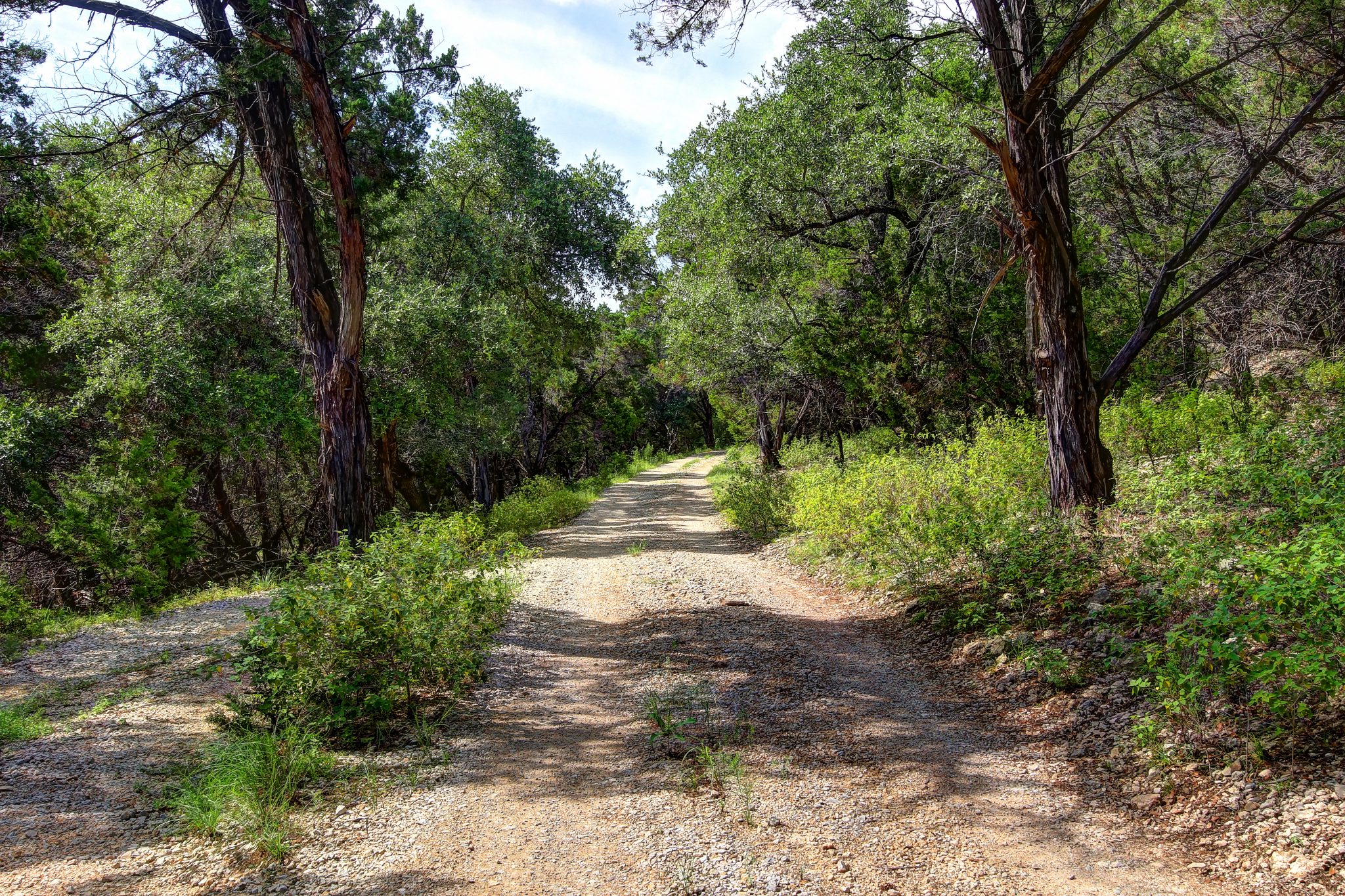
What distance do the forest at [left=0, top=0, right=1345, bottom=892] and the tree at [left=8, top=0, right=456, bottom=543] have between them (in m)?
0.05

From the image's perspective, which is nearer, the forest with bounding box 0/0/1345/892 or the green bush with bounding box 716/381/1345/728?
the green bush with bounding box 716/381/1345/728

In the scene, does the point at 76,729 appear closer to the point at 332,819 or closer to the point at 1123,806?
the point at 332,819

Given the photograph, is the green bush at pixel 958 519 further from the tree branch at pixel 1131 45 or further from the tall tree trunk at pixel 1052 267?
the tree branch at pixel 1131 45

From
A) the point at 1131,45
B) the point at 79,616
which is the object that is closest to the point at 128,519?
the point at 79,616

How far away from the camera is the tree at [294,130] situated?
7.94m

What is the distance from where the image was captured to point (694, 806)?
3959 millimetres

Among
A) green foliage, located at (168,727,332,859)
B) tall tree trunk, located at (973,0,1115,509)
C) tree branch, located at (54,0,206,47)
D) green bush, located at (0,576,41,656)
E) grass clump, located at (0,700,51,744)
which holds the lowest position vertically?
A: green foliage, located at (168,727,332,859)

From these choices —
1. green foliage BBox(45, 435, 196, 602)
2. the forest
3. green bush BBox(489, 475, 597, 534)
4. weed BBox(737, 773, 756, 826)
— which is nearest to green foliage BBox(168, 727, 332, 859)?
the forest

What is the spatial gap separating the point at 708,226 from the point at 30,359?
43.0ft

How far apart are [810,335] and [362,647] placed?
1032cm

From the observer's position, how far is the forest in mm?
5227

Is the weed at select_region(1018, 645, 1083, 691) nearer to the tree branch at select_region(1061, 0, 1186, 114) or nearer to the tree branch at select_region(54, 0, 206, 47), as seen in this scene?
the tree branch at select_region(1061, 0, 1186, 114)

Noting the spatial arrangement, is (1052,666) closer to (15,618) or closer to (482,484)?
(15,618)

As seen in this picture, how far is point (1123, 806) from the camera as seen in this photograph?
3.74 metres
